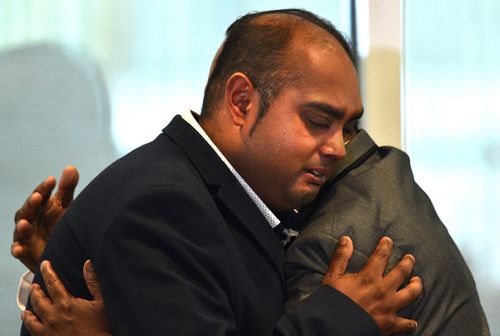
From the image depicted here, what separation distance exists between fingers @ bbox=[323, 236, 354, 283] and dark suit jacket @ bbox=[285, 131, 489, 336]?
0.03 metres

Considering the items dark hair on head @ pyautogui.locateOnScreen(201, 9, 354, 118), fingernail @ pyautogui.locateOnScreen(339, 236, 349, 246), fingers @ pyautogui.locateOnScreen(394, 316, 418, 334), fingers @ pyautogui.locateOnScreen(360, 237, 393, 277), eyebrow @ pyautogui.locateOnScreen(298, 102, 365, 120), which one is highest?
dark hair on head @ pyautogui.locateOnScreen(201, 9, 354, 118)

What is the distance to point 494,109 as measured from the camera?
3.07 m

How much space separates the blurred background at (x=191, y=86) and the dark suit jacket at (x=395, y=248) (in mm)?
1117

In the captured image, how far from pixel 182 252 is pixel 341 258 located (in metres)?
0.33

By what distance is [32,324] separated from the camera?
1713 millimetres

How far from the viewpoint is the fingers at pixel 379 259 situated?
1.65 m

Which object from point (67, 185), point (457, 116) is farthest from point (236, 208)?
point (457, 116)

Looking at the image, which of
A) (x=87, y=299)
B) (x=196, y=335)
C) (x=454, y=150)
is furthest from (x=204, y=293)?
(x=454, y=150)

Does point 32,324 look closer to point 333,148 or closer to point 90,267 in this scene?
point 90,267

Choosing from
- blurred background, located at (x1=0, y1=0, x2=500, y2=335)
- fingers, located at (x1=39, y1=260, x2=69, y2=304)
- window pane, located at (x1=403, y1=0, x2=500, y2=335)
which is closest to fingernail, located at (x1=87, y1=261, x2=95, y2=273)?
fingers, located at (x1=39, y1=260, x2=69, y2=304)

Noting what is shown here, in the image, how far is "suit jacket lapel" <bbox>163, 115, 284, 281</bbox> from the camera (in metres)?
1.66

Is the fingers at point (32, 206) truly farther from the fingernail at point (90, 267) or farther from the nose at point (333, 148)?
the nose at point (333, 148)

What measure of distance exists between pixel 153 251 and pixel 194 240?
7 centimetres

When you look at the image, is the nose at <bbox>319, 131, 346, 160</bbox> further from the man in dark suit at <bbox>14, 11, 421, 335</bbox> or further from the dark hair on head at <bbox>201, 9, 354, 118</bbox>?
the dark hair on head at <bbox>201, 9, 354, 118</bbox>
